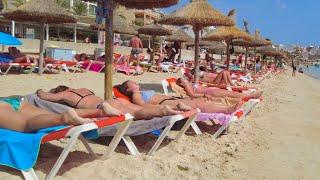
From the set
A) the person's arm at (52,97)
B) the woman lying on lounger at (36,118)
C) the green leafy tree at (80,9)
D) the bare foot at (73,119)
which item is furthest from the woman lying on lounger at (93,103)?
the green leafy tree at (80,9)

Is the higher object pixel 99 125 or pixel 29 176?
pixel 99 125

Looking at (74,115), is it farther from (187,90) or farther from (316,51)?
(316,51)

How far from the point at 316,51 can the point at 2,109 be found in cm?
16395

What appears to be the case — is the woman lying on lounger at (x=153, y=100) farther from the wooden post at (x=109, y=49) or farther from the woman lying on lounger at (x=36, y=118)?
the woman lying on lounger at (x=36, y=118)

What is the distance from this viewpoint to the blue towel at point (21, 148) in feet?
11.3

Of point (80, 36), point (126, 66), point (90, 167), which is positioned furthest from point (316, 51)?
point (90, 167)

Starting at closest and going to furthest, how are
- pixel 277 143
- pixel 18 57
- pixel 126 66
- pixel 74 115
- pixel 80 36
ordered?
pixel 74 115 < pixel 277 143 < pixel 18 57 < pixel 126 66 < pixel 80 36

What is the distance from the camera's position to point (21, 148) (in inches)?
137

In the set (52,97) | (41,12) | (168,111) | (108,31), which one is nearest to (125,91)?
(52,97)

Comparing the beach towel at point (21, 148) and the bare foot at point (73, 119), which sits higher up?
the bare foot at point (73, 119)

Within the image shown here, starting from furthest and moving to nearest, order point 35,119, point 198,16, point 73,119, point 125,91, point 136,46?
point 136,46
point 198,16
point 125,91
point 35,119
point 73,119

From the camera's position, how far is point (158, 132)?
16.5 feet

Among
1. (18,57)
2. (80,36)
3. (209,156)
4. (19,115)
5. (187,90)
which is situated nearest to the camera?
(19,115)

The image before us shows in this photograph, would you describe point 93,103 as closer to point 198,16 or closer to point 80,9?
point 198,16
